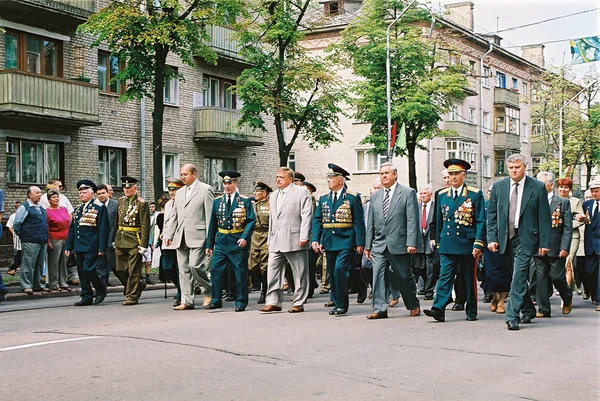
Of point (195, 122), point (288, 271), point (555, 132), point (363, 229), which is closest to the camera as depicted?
point (363, 229)

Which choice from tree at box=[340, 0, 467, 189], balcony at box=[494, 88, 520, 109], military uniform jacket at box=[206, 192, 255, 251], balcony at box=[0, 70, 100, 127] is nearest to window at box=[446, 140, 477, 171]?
Result: balcony at box=[494, 88, 520, 109]

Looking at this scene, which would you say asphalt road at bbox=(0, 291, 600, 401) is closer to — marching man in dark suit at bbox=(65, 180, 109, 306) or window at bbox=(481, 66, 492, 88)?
marching man in dark suit at bbox=(65, 180, 109, 306)

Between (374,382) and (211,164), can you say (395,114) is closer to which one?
(211,164)

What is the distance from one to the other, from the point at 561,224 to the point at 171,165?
872 inches

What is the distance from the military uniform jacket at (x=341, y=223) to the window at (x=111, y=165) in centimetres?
1811

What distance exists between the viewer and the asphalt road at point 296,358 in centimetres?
643

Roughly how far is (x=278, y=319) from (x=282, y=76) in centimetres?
1727

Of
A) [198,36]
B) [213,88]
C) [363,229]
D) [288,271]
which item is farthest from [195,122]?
[363,229]

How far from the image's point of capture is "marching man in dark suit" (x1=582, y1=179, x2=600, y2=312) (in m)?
13.0

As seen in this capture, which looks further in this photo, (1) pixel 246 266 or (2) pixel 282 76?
(2) pixel 282 76

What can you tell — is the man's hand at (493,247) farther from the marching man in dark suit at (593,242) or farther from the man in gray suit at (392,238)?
the marching man in dark suit at (593,242)

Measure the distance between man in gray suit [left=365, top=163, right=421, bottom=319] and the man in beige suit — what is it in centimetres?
284

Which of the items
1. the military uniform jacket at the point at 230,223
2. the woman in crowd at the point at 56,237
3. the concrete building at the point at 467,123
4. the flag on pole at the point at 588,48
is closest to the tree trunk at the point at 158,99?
the woman in crowd at the point at 56,237

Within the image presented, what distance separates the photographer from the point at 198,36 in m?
22.8
